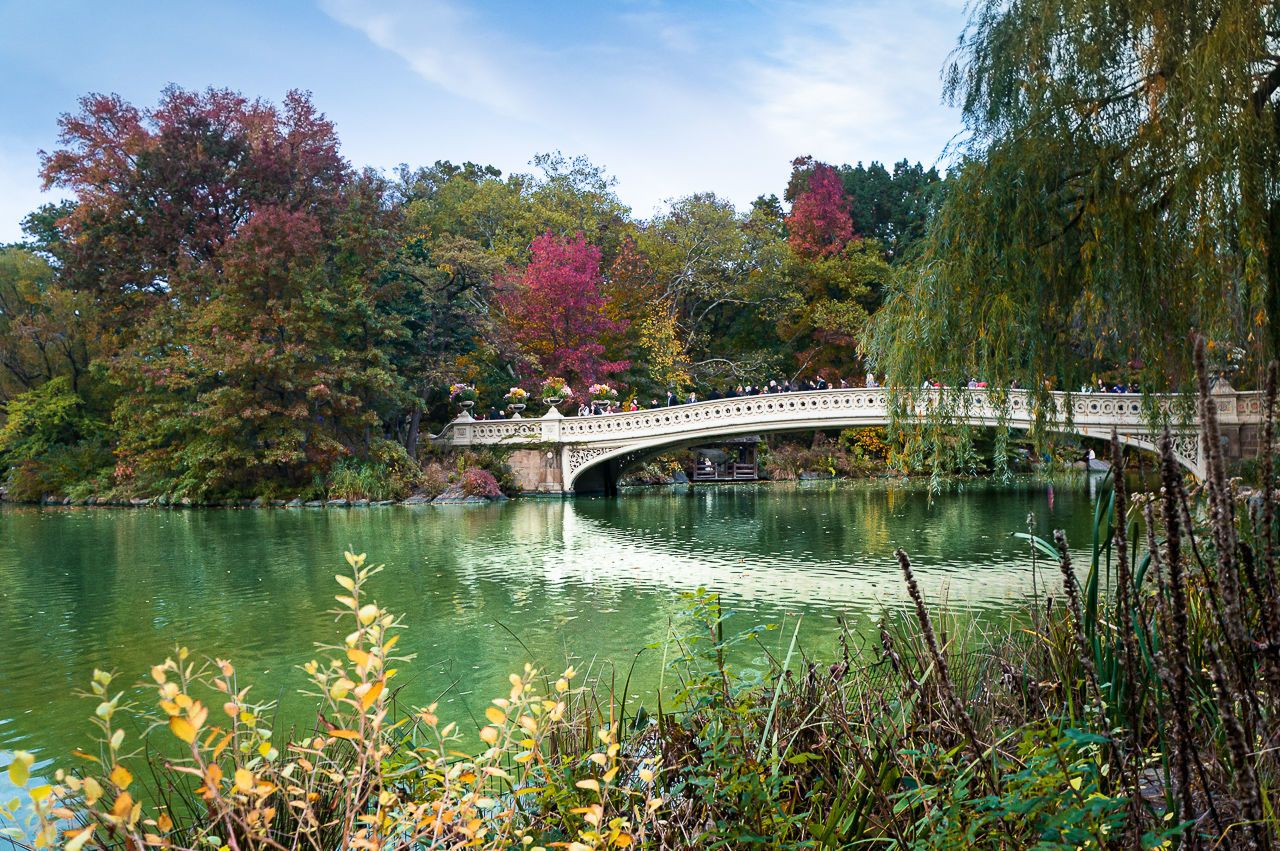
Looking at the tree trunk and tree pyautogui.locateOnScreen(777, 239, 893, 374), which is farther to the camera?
tree pyautogui.locateOnScreen(777, 239, 893, 374)

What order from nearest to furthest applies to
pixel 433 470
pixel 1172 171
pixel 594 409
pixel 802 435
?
pixel 1172 171, pixel 433 470, pixel 594 409, pixel 802 435

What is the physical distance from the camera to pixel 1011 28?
233 inches

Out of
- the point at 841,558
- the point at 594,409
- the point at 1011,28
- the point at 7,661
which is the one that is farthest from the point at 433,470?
the point at 1011,28

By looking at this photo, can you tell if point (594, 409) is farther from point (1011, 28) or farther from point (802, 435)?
point (1011, 28)

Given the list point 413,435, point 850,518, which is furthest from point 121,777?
point 413,435

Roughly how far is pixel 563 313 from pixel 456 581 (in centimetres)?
1621

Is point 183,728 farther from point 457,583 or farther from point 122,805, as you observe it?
point 457,583

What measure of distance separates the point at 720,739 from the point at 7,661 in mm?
5250

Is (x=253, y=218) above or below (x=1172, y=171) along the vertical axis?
above

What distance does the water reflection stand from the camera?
5.51 m

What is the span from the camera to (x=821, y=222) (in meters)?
29.5

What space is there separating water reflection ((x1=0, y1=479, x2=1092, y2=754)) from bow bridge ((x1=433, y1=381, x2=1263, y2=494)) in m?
1.94

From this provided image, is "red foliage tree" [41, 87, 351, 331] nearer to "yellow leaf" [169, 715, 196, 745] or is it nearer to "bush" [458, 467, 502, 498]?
"bush" [458, 467, 502, 498]

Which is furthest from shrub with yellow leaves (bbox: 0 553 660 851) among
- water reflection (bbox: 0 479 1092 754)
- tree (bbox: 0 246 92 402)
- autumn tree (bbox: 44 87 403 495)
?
A: tree (bbox: 0 246 92 402)
